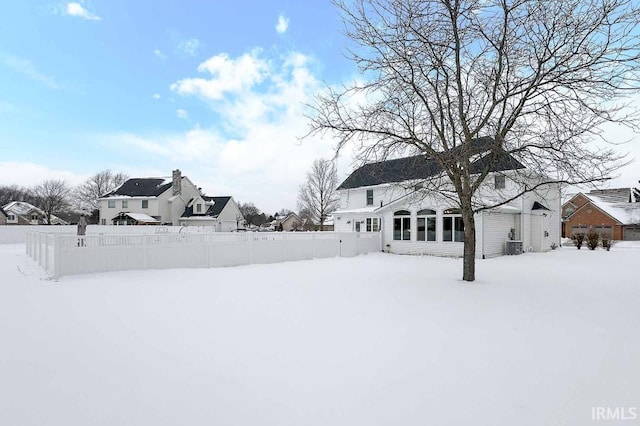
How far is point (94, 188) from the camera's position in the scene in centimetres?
5588

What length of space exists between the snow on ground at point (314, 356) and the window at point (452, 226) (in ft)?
30.2

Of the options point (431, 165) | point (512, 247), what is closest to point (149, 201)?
point (431, 165)

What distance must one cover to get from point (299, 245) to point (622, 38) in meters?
12.0

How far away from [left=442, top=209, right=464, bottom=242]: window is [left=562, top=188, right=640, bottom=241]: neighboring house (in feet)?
72.6

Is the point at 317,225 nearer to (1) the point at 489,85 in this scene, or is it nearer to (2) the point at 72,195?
(1) the point at 489,85

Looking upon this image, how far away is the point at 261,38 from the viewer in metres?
12.9

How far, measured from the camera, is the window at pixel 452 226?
56.9 feet

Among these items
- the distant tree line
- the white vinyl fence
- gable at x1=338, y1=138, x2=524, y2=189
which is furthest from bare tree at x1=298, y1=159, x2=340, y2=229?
the distant tree line

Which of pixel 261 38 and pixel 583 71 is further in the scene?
pixel 261 38

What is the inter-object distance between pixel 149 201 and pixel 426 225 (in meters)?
32.9

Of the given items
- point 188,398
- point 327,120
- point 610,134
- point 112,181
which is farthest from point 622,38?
point 112,181

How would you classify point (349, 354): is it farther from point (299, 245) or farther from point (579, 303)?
point (299, 245)

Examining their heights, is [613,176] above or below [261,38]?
below

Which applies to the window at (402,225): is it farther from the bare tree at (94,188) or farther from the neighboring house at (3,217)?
the neighboring house at (3,217)
